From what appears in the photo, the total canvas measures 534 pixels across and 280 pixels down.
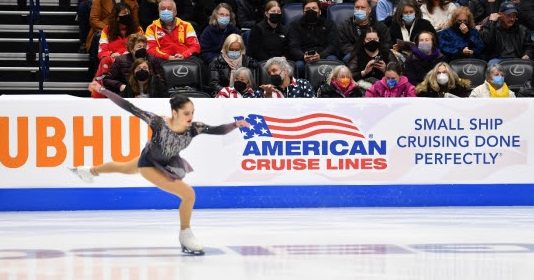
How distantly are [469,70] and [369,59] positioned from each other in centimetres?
122

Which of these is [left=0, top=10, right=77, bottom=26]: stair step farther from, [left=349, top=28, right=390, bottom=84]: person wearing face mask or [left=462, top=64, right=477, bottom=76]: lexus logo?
[left=462, top=64, right=477, bottom=76]: lexus logo

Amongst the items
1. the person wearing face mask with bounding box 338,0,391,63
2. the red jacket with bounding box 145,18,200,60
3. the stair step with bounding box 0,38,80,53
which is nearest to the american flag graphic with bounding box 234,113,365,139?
the person wearing face mask with bounding box 338,0,391,63

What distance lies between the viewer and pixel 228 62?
46.6 ft

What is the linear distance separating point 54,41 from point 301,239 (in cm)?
737

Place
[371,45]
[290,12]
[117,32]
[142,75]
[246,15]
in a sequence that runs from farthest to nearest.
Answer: [246,15] < [290,12] < [117,32] < [371,45] < [142,75]

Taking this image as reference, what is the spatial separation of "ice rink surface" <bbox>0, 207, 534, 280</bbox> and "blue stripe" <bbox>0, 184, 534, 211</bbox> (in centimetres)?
21

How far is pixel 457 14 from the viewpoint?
597 inches

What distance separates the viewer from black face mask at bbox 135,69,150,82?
42.7 ft

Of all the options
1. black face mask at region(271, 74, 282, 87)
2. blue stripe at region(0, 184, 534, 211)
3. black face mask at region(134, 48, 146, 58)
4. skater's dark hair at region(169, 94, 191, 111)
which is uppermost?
black face mask at region(134, 48, 146, 58)

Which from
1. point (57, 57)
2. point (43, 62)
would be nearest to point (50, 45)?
point (57, 57)

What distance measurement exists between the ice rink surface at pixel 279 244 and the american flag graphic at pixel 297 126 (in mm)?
809

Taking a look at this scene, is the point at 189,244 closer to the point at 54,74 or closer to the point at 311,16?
the point at 311,16

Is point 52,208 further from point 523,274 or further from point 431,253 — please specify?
point 523,274

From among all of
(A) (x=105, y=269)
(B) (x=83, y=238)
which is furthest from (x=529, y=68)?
(A) (x=105, y=269)
